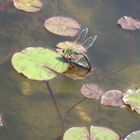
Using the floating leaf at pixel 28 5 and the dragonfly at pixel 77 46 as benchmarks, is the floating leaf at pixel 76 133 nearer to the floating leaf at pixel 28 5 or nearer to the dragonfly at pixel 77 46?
the dragonfly at pixel 77 46

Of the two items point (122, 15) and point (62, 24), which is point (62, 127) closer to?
point (62, 24)

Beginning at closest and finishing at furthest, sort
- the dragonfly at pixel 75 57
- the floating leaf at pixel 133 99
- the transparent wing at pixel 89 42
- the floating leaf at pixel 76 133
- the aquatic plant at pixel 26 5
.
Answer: the floating leaf at pixel 76 133
the floating leaf at pixel 133 99
the dragonfly at pixel 75 57
the transparent wing at pixel 89 42
the aquatic plant at pixel 26 5

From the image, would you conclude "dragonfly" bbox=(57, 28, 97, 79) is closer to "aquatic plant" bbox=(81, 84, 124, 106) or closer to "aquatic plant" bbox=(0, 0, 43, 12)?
"aquatic plant" bbox=(81, 84, 124, 106)

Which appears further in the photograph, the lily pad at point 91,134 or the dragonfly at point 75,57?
the dragonfly at point 75,57

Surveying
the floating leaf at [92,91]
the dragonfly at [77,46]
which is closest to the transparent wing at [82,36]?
the dragonfly at [77,46]

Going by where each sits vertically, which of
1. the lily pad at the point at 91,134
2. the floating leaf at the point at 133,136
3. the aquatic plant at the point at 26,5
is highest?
the aquatic plant at the point at 26,5

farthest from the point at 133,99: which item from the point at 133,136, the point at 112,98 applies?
the point at 133,136
